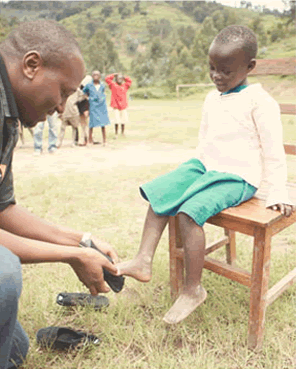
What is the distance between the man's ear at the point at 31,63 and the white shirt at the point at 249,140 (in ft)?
3.51

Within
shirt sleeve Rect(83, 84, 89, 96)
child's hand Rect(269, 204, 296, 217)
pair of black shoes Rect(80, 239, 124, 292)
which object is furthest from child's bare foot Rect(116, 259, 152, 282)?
shirt sleeve Rect(83, 84, 89, 96)

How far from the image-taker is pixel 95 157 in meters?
6.67

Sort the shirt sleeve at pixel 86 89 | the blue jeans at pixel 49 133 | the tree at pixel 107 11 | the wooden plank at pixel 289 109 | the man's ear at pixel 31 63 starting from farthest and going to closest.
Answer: the tree at pixel 107 11, the shirt sleeve at pixel 86 89, the blue jeans at pixel 49 133, the wooden plank at pixel 289 109, the man's ear at pixel 31 63

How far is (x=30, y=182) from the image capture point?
4.81 m

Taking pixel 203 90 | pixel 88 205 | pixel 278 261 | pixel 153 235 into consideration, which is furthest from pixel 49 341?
pixel 203 90

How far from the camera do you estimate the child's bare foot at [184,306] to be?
1.77 meters

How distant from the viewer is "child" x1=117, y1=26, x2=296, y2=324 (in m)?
1.85

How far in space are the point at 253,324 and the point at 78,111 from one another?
6.71 m

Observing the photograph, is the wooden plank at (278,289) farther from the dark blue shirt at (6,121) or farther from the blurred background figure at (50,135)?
the blurred background figure at (50,135)

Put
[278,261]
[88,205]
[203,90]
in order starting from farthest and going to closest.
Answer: [203,90]
[88,205]
[278,261]

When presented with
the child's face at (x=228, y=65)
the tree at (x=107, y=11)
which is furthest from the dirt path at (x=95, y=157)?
the tree at (x=107, y=11)

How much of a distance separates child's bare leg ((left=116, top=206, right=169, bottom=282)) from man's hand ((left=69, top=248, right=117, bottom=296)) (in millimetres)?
357

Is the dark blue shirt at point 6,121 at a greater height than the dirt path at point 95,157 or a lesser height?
greater

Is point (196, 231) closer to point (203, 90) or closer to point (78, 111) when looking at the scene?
point (78, 111)
